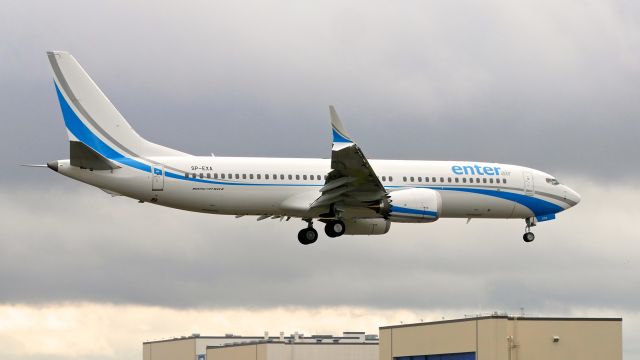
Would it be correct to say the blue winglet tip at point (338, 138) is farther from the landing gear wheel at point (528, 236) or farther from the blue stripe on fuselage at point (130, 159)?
the landing gear wheel at point (528, 236)

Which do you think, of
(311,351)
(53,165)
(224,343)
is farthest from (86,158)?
(224,343)

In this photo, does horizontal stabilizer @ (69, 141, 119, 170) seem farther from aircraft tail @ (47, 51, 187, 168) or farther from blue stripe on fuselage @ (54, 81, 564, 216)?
aircraft tail @ (47, 51, 187, 168)

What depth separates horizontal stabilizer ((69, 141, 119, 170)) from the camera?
7494 centimetres

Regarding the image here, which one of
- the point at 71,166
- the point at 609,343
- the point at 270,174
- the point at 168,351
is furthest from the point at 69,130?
the point at 168,351

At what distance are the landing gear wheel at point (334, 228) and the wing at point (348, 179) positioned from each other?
2.28 meters

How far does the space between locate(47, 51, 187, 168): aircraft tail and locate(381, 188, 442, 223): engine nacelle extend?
11461mm

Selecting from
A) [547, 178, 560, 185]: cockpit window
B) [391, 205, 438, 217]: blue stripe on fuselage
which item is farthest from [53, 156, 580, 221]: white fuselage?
[391, 205, 438, 217]: blue stripe on fuselage

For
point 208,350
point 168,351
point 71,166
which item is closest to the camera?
point 71,166

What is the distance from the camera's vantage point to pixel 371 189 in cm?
7812

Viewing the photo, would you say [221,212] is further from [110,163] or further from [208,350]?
[208,350]

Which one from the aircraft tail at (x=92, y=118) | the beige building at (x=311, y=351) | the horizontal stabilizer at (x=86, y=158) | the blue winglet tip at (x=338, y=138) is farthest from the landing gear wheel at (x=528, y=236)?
the beige building at (x=311, y=351)

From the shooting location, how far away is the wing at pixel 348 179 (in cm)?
7469

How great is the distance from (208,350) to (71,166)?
52.8 metres

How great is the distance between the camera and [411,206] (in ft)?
261
